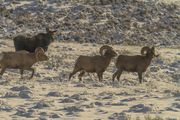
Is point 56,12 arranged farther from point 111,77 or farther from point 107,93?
point 107,93

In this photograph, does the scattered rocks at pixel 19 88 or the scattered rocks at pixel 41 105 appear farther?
the scattered rocks at pixel 19 88

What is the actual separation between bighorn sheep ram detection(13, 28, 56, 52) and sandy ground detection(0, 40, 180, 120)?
2.41 metres

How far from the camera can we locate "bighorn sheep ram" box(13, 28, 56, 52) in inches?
1057

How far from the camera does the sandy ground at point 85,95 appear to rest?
13727 mm

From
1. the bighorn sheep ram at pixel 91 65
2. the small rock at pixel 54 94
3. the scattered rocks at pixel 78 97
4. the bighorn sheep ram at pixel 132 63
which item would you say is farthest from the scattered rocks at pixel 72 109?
the bighorn sheep ram at pixel 132 63

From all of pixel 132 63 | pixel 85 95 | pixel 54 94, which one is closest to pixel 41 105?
pixel 54 94

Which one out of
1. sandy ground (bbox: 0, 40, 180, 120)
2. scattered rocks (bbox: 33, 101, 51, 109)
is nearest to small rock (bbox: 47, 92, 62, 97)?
sandy ground (bbox: 0, 40, 180, 120)

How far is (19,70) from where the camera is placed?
2248 centimetres

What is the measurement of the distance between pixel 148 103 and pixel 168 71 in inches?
360

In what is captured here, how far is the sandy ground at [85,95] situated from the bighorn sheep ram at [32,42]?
94.8 inches

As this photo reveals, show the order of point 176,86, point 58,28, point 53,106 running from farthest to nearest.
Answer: point 58,28 → point 176,86 → point 53,106

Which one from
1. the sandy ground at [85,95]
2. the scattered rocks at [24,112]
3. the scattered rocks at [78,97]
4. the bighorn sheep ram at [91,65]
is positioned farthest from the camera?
the bighorn sheep ram at [91,65]

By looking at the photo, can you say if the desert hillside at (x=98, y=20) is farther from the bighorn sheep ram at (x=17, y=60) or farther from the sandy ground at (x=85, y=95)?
the bighorn sheep ram at (x=17, y=60)

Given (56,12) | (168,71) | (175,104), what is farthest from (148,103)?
(56,12)
